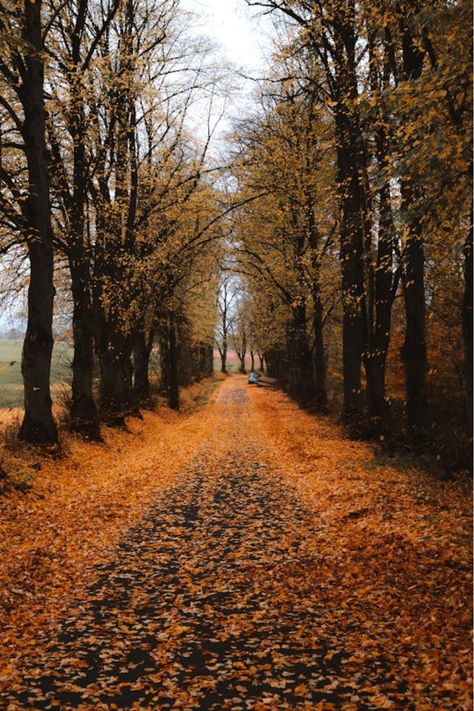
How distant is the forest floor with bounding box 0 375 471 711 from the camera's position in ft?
13.9

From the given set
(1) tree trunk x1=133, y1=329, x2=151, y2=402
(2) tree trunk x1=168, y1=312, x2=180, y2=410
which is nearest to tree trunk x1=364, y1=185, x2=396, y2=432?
(1) tree trunk x1=133, y1=329, x2=151, y2=402

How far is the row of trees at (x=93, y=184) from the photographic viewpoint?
12578mm

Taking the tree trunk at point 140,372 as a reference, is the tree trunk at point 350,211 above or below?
above

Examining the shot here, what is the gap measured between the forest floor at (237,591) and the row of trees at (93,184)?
4.77 meters

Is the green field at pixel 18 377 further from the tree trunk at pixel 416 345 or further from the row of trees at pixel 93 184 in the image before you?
the tree trunk at pixel 416 345

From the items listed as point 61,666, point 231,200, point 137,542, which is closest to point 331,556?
point 137,542

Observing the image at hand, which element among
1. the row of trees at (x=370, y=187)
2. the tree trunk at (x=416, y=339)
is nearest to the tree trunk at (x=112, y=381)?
the row of trees at (x=370, y=187)

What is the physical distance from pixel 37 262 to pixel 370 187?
813cm

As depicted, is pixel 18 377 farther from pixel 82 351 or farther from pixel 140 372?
pixel 82 351

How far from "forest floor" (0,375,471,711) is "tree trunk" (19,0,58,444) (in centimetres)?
133

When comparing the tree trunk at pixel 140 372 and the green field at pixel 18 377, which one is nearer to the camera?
the green field at pixel 18 377

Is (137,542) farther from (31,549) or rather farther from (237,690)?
(237,690)

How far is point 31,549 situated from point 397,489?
5.97 metres

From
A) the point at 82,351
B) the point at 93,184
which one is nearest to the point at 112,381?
the point at 82,351
